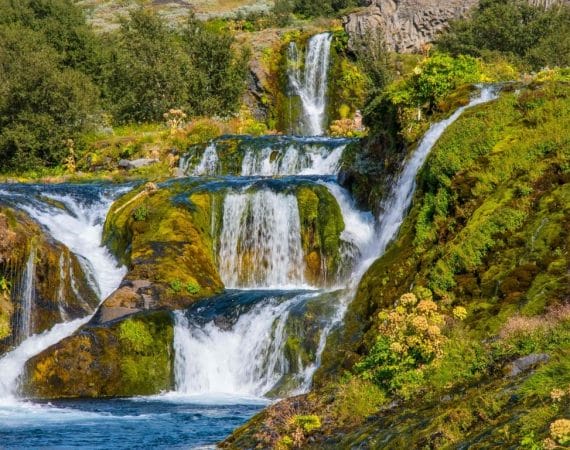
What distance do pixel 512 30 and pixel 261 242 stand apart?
25313 mm

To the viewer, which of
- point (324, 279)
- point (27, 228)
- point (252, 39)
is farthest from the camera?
point (252, 39)

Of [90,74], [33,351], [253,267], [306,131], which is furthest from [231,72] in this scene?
[33,351]

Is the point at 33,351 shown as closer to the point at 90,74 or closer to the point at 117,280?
the point at 117,280

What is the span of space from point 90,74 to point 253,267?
99.4 feet

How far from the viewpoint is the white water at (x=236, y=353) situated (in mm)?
17016

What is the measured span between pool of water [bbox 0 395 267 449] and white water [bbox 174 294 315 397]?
0.89 m

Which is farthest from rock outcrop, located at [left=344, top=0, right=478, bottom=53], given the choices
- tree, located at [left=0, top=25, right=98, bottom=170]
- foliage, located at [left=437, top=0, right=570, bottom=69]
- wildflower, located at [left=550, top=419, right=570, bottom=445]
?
wildflower, located at [left=550, top=419, right=570, bottom=445]

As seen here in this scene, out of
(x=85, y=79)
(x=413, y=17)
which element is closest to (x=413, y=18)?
(x=413, y=17)

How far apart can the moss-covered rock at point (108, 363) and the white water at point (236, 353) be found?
1.18ft

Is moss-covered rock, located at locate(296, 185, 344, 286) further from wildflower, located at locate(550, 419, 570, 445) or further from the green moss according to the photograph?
wildflower, located at locate(550, 419, 570, 445)

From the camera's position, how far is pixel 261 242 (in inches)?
907

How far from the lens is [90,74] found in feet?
160

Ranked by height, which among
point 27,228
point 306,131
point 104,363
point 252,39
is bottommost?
point 104,363

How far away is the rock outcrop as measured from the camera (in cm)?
4884
